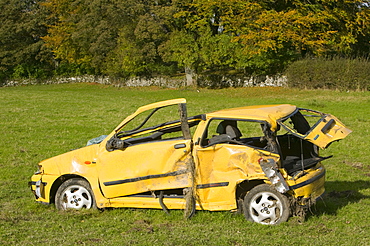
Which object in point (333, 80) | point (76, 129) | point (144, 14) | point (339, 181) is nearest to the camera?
point (339, 181)

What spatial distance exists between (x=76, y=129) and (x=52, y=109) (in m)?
7.39

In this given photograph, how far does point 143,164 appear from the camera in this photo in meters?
7.73

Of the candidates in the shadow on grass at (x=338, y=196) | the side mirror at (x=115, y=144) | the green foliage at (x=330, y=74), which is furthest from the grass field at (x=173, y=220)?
the green foliage at (x=330, y=74)

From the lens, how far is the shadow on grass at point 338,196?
8008 mm

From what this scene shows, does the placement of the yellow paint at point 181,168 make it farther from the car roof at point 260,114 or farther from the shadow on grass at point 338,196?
the shadow on grass at point 338,196

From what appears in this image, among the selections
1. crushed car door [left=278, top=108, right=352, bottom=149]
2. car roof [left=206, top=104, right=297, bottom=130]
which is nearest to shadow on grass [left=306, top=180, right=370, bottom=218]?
crushed car door [left=278, top=108, right=352, bottom=149]

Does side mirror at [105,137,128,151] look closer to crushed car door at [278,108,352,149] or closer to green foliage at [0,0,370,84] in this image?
crushed car door at [278,108,352,149]

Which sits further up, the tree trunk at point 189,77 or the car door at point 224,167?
the car door at point 224,167

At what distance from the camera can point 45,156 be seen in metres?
13.4

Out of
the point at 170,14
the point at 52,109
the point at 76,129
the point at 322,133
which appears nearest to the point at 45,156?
the point at 76,129

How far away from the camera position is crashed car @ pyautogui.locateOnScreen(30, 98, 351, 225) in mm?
7191

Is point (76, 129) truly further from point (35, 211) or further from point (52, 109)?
point (35, 211)

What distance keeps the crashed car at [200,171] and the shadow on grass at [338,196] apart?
534 millimetres

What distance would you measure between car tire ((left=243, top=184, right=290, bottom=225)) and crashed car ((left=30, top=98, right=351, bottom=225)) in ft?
0.05
